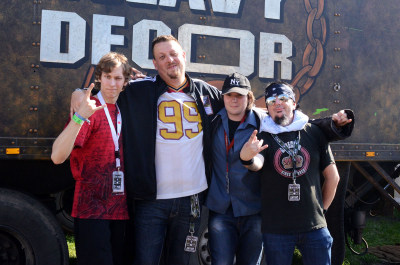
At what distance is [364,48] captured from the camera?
3701 mm

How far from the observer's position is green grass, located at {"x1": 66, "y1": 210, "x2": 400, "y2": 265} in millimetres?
4586

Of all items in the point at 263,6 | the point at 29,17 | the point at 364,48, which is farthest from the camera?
the point at 364,48

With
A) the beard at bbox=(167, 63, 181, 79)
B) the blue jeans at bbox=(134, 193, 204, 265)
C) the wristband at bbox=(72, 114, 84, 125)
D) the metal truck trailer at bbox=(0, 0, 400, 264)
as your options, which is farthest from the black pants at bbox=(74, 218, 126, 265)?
the beard at bbox=(167, 63, 181, 79)

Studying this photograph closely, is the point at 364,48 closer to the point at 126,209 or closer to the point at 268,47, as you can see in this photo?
the point at 268,47

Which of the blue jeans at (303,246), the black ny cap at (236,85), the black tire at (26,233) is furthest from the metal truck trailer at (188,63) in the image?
the blue jeans at (303,246)

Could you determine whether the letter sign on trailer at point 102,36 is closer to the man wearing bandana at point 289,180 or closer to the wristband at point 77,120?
the wristband at point 77,120

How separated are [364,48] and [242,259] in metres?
2.49

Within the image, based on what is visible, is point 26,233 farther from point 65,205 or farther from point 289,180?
point 289,180

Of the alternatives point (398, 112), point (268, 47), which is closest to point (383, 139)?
point (398, 112)

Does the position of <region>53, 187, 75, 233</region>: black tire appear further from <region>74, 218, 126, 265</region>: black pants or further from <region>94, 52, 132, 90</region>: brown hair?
<region>94, 52, 132, 90</region>: brown hair

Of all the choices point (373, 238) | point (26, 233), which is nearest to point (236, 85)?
point (26, 233)

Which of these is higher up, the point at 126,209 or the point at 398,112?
the point at 398,112

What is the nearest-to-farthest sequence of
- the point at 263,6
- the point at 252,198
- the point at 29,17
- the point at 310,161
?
the point at 310,161 < the point at 252,198 < the point at 29,17 < the point at 263,6

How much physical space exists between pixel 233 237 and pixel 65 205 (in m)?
2.20
